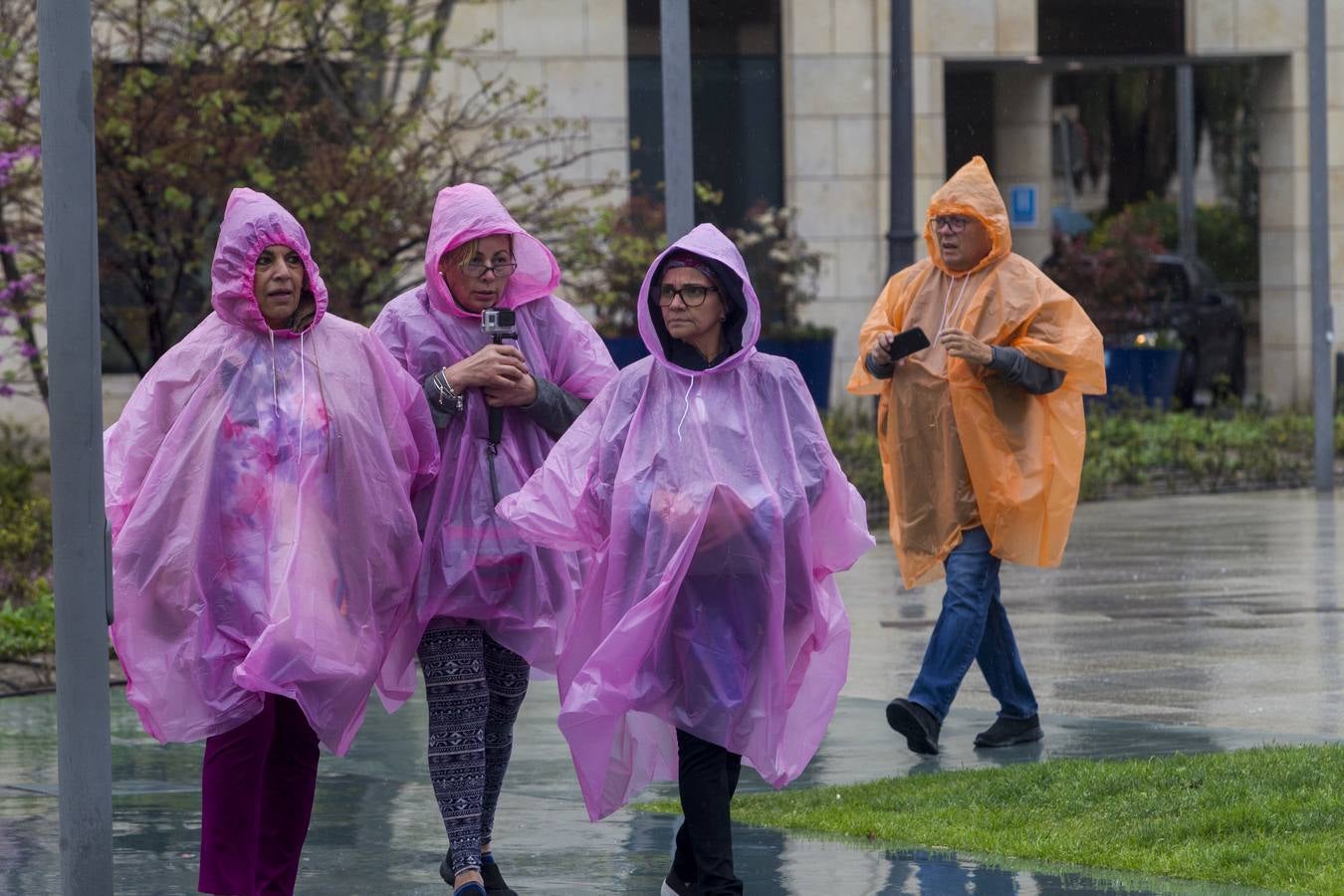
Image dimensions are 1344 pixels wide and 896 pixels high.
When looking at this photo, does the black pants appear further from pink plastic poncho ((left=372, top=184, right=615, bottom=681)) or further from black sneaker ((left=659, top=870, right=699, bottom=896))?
pink plastic poncho ((left=372, top=184, right=615, bottom=681))

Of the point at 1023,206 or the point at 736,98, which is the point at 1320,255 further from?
the point at 1023,206

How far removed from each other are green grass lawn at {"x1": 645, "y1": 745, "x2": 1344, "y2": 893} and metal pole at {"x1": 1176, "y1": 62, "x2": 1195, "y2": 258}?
87.6ft

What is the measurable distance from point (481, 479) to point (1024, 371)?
252 cm

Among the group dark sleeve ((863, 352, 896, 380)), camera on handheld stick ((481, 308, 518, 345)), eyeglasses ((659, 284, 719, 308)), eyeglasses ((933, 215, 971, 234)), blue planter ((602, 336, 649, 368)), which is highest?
eyeglasses ((933, 215, 971, 234))

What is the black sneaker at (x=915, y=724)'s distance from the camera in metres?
8.05

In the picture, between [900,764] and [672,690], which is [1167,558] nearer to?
[900,764]

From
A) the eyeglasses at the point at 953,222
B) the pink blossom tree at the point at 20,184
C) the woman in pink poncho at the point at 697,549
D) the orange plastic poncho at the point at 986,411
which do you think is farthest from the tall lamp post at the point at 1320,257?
the woman in pink poncho at the point at 697,549

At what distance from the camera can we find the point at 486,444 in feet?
20.9

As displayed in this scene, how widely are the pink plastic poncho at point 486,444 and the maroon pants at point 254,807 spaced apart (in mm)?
463

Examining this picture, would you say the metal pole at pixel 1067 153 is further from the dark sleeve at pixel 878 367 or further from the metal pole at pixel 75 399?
the metal pole at pixel 75 399

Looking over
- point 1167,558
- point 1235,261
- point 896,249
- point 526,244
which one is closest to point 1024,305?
point 526,244

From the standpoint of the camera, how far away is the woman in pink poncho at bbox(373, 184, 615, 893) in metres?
6.25

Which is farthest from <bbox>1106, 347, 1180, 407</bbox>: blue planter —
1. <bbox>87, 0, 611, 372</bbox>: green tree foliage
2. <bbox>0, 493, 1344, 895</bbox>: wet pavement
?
<bbox>0, 493, 1344, 895</bbox>: wet pavement

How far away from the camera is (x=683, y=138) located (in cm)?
720
